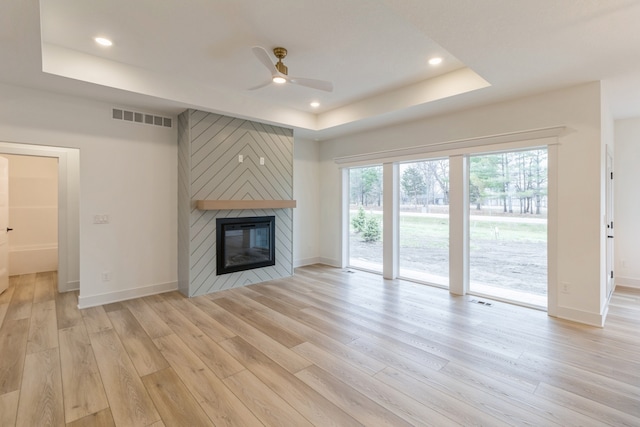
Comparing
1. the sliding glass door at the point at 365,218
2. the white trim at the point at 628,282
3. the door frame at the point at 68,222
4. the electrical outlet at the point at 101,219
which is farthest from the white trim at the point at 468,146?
the door frame at the point at 68,222

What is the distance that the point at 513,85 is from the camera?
3.40m

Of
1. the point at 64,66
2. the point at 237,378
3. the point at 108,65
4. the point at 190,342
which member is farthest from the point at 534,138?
the point at 64,66

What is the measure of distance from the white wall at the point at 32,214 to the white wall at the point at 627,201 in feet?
31.2

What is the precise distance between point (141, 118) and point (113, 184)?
1017 millimetres

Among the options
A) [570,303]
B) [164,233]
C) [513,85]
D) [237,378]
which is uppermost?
[513,85]

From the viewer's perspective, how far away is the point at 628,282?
4.72 meters

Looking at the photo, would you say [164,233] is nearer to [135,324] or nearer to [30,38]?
[135,324]

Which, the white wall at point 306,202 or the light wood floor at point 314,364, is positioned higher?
the white wall at point 306,202

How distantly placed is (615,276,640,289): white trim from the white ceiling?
252 centimetres

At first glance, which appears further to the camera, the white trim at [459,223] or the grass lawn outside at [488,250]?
the white trim at [459,223]

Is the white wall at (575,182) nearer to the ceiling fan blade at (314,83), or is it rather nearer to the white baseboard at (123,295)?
the ceiling fan blade at (314,83)

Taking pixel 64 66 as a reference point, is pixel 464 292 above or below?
below

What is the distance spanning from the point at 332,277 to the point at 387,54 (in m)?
3.65

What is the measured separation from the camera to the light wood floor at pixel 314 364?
6.45ft
